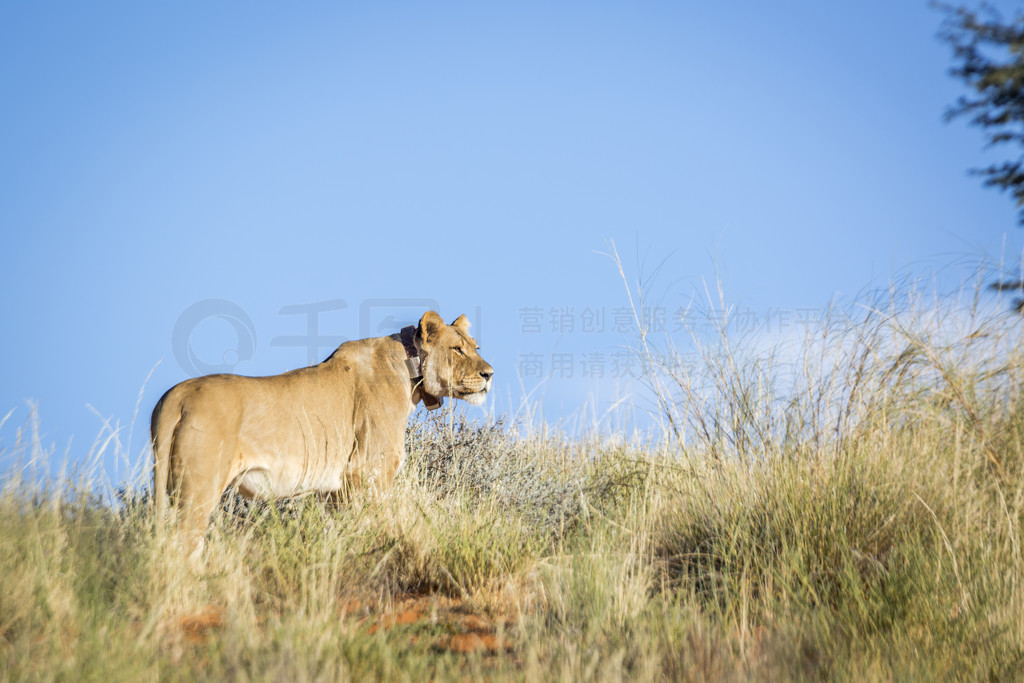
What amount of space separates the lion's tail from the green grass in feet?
0.67

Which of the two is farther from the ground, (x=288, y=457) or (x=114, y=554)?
(x=288, y=457)

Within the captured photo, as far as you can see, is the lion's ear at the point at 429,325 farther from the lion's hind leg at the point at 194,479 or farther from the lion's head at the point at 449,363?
the lion's hind leg at the point at 194,479

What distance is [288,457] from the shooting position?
5629 mm

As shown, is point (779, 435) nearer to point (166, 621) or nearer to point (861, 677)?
point (861, 677)

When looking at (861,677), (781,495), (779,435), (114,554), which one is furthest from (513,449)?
(861,677)

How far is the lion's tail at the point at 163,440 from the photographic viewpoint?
5059 millimetres

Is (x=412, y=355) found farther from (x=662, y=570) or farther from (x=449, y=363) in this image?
(x=662, y=570)

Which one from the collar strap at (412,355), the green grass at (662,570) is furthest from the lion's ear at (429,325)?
the green grass at (662,570)

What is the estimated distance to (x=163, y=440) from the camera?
5125 mm

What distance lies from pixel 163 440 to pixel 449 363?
260 cm

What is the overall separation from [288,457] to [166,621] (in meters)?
1.65

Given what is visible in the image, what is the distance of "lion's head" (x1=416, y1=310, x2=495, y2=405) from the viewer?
265 inches

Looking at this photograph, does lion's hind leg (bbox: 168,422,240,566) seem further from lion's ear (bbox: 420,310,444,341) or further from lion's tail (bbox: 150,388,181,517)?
lion's ear (bbox: 420,310,444,341)

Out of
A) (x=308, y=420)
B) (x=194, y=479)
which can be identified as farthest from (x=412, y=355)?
(x=194, y=479)
